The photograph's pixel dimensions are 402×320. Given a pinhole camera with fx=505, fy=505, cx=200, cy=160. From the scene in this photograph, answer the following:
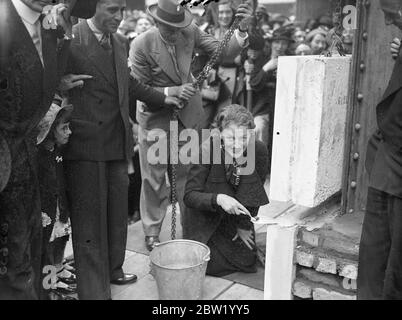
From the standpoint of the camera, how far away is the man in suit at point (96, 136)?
10.7 ft

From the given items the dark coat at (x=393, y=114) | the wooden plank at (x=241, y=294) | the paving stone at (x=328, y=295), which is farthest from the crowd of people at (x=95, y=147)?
the dark coat at (x=393, y=114)

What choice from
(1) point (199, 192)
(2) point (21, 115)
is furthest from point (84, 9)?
(1) point (199, 192)

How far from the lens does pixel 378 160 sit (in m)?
2.54

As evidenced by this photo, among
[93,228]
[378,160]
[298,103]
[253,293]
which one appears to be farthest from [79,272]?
[378,160]

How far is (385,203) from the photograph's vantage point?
8.36 feet

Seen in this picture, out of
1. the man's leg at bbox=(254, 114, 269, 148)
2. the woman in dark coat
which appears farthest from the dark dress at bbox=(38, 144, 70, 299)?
the man's leg at bbox=(254, 114, 269, 148)

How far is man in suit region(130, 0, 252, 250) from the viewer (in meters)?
4.09

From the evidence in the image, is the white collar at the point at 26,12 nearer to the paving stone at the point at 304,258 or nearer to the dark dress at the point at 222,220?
the dark dress at the point at 222,220

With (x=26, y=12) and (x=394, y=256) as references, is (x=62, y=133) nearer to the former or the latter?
(x=26, y=12)

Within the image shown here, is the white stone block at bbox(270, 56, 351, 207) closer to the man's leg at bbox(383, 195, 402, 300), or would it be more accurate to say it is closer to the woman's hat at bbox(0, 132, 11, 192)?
the man's leg at bbox(383, 195, 402, 300)

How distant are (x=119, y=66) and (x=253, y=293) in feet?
6.01

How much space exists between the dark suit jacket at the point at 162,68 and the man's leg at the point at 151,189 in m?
0.17

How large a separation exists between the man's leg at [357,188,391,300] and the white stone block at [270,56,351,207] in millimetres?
461

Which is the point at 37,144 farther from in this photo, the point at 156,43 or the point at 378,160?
the point at 378,160
